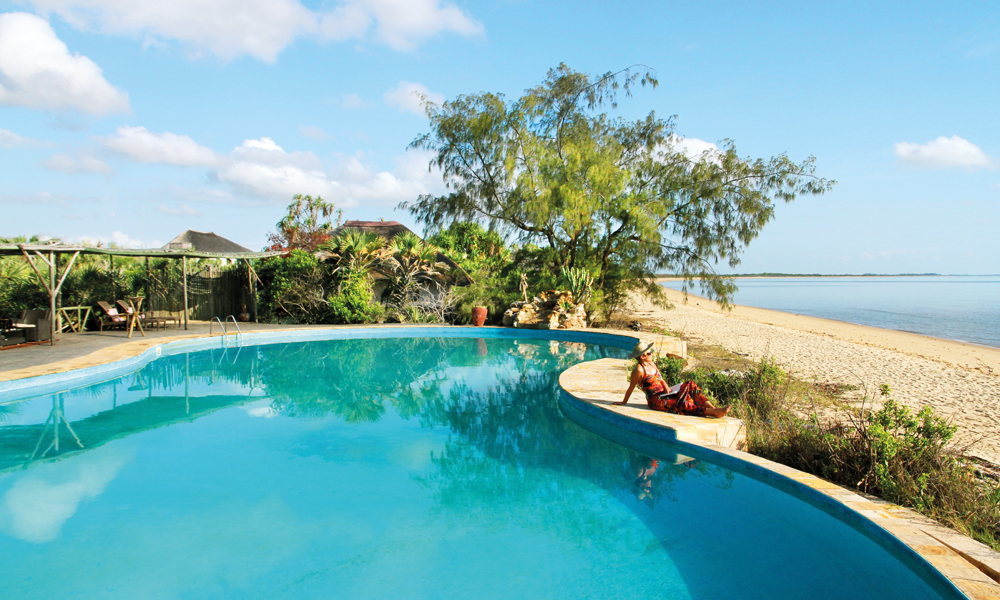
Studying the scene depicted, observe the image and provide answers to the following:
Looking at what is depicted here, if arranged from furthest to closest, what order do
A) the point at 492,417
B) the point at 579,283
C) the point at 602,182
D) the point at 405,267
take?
the point at 405,267 → the point at 579,283 → the point at 602,182 → the point at 492,417

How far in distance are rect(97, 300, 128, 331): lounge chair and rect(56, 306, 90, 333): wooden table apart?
0.35 m

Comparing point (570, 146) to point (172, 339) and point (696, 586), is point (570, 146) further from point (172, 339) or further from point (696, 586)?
point (696, 586)

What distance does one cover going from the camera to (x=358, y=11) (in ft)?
33.2

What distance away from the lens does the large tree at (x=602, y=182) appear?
15.5 m

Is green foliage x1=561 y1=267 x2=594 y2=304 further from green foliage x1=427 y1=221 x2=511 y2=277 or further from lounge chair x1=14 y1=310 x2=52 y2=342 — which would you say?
lounge chair x1=14 y1=310 x2=52 y2=342

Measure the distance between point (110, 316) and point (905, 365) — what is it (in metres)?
19.2

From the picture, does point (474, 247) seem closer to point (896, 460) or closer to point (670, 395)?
point (670, 395)

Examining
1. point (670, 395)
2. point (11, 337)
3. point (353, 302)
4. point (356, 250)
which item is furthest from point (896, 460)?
point (11, 337)

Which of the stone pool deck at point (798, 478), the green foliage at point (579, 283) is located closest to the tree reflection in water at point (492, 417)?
the stone pool deck at point (798, 478)

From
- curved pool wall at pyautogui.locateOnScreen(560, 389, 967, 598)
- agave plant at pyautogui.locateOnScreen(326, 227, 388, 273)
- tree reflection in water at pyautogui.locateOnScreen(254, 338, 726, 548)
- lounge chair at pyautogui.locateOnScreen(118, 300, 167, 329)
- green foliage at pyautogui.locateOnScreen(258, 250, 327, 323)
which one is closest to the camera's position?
curved pool wall at pyautogui.locateOnScreen(560, 389, 967, 598)

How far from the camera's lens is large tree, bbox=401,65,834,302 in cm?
1552

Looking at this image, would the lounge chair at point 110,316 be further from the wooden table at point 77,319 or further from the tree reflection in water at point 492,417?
the tree reflection in water at point 492,417

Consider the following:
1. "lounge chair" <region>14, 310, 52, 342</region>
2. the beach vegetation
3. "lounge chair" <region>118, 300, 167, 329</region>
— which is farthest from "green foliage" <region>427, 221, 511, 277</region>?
the beach vegetation

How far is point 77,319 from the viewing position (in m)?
13.4
